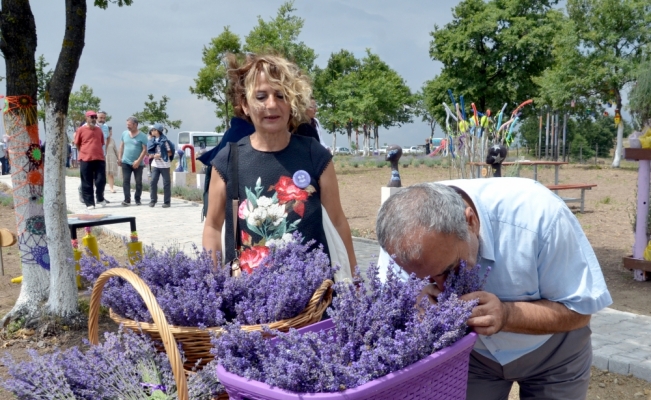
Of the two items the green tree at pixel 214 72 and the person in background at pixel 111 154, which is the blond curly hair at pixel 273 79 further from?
the green tree at pixel 214 72

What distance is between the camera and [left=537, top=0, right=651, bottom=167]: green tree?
26469 millimetres

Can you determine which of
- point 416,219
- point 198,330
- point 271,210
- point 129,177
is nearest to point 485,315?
point 416,219

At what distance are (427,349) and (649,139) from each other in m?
5.68

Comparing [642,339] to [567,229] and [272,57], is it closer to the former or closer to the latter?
[567,229]

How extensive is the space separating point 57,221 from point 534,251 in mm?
3664

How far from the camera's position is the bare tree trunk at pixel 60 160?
4.09m

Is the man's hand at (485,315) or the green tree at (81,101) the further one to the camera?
the green tree at (81,101)

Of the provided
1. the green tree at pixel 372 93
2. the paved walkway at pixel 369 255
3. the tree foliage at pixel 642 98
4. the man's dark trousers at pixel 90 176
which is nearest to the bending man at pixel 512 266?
the paved walkway at pixel 369 255

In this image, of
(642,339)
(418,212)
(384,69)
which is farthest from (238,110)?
(384,69)

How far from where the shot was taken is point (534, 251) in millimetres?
1560

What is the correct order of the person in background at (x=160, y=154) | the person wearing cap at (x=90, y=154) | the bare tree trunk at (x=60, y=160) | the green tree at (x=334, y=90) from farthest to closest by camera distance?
the green tree at (x=334, y=90) → the person in background at (x=160, y=154) → the person wearing cap at (x=90, y=154) → the bare tree trunk at (x=60, y=160)

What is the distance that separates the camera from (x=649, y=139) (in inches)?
228

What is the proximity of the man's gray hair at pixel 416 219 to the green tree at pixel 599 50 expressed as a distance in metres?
28.2

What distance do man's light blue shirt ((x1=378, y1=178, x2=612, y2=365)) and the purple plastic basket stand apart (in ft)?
1.16
